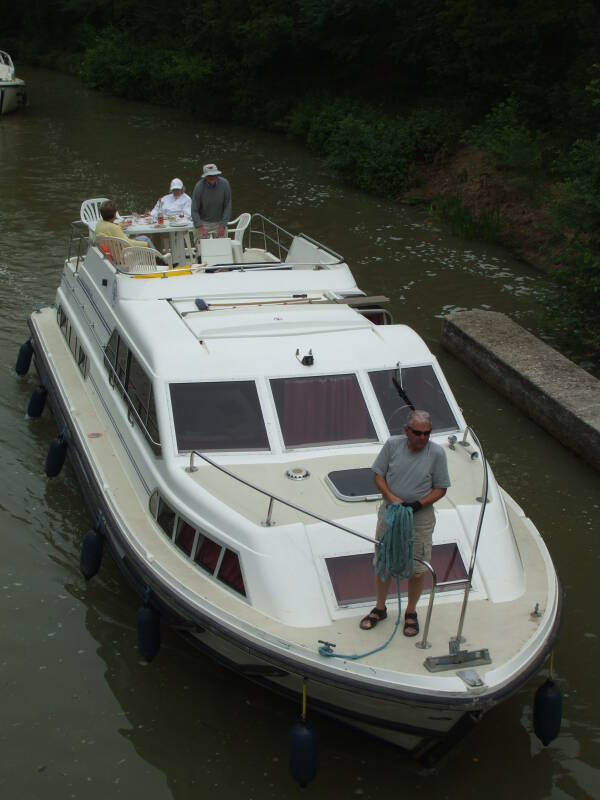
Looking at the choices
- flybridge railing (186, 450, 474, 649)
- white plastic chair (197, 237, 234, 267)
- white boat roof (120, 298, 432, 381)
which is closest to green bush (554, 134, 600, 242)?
white plastic chair (197, 237, 234, 267)

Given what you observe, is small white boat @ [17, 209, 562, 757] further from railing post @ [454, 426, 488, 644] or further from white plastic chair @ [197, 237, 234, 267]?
white plastic chair @ [197, 237, 234, 267]

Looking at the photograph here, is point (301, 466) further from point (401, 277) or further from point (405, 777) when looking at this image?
point (401, 277)

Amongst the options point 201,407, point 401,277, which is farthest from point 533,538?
point 401,277

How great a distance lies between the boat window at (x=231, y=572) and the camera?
702cm

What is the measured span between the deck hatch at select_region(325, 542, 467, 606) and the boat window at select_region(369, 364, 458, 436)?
1.37m

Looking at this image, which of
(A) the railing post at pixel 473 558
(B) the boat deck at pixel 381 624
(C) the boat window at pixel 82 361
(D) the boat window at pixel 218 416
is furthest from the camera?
(C) the boat window at pixel 82 361

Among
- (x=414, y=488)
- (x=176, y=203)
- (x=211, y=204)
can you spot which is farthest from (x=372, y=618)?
(x=176, y=203)

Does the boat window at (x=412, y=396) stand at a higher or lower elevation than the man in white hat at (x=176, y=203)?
lower

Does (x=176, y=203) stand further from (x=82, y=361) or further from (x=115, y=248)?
(x=82, y=361)

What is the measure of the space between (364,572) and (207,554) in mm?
1166

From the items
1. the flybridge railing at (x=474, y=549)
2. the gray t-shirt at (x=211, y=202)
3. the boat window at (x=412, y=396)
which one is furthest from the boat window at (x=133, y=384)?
the gray t-shirt at (x=211, y=202)

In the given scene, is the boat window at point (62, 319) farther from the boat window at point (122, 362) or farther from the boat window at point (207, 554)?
the boat window at point (207, 554)

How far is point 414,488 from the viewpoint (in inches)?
259

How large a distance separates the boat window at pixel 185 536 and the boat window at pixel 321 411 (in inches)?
42.7
